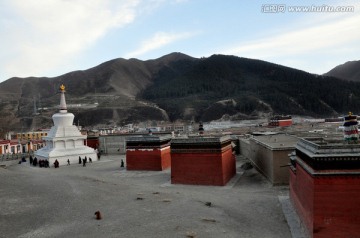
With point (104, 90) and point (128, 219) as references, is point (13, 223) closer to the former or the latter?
point (128, 219)

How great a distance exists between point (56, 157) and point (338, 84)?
150719mm

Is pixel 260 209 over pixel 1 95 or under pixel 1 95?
under

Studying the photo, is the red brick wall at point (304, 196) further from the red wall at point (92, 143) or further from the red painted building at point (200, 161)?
the red wall at point (92, 143)

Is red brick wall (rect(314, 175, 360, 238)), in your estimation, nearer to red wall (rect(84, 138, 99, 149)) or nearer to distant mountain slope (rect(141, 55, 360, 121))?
red wall (rect(84, 138, 99, 149))

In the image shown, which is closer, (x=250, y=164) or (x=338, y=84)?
(x=250, y=164)

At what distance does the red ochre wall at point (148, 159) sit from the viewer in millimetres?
31484

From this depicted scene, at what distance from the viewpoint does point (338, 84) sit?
6353 inches

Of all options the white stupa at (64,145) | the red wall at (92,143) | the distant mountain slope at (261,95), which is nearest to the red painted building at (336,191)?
the white stupa at (64,145)

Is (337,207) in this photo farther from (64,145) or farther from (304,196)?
(64,145)

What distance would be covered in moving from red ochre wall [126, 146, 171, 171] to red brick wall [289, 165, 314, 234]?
16.7 metres

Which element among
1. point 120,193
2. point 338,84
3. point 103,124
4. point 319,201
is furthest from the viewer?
point 338,84

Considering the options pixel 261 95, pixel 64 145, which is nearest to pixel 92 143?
pixel 64 145

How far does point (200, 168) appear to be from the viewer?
24.2 metres

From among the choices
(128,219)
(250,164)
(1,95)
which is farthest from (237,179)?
(1,95)
